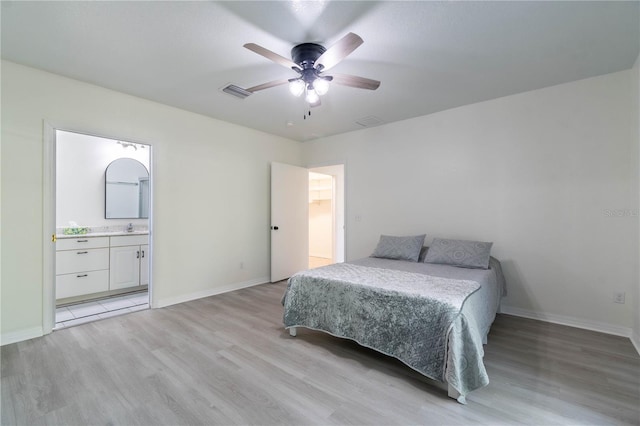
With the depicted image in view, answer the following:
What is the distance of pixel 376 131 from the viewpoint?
4.58 m

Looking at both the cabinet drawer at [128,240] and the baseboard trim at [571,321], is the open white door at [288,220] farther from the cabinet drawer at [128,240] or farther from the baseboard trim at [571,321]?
the baseboard trim at [571,321]

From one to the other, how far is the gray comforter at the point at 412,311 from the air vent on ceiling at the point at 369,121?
2208 mm

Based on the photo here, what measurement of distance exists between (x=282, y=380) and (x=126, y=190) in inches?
167

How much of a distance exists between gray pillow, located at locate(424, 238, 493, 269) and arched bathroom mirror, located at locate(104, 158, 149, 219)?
439 cm

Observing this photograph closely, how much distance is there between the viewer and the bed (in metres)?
1.87

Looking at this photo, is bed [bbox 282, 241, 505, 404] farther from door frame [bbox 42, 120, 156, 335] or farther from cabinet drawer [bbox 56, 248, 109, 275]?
cabinet drawer [bbox 56, 248, 109, 275]

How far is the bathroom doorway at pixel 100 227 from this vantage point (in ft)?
12.3

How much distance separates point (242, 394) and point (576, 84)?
4.24m

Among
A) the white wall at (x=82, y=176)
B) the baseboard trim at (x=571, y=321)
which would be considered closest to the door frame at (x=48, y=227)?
the white wall at (x=82, y=176)

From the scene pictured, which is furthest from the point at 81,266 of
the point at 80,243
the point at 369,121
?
the point at 369,121

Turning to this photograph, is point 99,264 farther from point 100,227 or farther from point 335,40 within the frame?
point 335,40

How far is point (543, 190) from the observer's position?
3.22 m

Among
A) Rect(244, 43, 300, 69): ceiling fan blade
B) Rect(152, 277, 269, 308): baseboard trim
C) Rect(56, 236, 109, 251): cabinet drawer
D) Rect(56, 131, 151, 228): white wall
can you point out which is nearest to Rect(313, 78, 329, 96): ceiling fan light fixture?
Rect(244, 43, 300, 69): ceiling fan blade

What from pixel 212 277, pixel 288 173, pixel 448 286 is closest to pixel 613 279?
pixel 448 286
